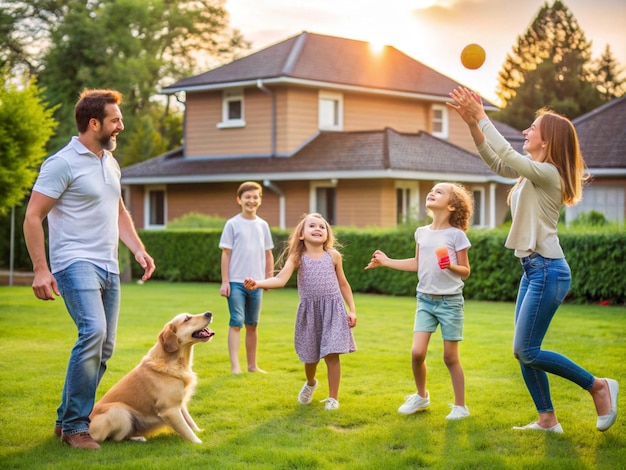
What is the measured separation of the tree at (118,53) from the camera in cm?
4572

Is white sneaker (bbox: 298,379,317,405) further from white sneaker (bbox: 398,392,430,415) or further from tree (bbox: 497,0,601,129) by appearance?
tree (bbox: 497,0,601,129)

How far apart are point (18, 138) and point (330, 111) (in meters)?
15.5

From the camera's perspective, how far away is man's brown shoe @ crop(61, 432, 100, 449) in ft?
20.2

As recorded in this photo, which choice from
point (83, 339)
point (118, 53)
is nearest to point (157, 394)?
point (83, 339)

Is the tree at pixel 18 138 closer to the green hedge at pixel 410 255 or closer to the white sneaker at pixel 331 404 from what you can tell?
the green hedge at pixel 410 255

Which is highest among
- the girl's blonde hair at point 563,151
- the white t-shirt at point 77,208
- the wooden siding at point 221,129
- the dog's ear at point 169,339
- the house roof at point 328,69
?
the house roof at point 328,69

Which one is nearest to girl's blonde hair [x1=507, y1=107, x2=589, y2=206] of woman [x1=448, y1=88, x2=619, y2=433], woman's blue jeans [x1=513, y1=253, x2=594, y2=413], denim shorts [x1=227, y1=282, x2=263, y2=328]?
woman [x1=448, y1=88, x2=619, y2=433]

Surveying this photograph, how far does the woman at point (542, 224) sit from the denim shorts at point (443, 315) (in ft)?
2.40

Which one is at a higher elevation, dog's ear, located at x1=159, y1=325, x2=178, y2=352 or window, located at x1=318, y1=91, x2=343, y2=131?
window, located at x1=318, y1=91, x2=343, y2=131

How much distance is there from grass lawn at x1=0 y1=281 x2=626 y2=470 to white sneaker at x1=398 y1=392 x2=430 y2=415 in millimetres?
100

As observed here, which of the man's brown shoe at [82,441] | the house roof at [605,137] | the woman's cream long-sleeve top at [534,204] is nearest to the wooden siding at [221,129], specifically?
the house roof at [605,137]

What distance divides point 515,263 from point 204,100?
17117 mm

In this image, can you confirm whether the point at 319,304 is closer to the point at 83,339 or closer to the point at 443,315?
the point at 443,315

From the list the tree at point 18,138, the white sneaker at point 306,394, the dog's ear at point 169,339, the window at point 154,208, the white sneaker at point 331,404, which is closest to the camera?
the dog's ear at point 169,339
